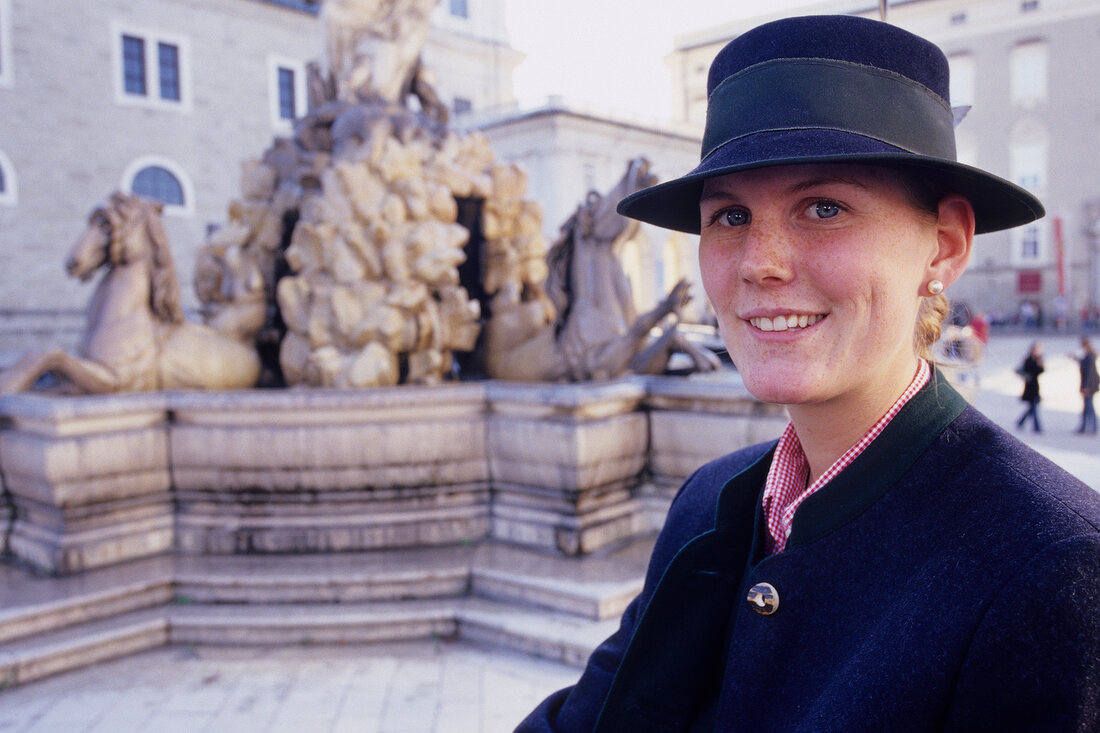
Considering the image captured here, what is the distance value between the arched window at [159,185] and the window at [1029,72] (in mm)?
26669

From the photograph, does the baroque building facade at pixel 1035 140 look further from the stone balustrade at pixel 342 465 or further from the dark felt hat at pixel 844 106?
the dark felt hat at pixel 844 106

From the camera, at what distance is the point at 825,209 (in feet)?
3.63

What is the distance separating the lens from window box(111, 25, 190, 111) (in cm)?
2770

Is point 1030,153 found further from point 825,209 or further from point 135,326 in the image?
point 825,209

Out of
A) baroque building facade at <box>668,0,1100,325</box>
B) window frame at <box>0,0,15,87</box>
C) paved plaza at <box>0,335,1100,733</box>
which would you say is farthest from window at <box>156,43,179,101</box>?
paved plaza at <box>0,335,1100,733</box>

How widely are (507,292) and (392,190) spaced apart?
1.23 m

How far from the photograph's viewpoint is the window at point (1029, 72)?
2541 cm

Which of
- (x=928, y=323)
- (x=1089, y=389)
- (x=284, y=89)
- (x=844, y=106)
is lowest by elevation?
(x=1089, y=389)

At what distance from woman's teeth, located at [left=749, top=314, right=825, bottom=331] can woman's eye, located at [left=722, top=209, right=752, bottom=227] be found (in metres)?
0.14

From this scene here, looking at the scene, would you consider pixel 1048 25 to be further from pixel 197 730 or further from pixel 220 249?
pixel 197 730

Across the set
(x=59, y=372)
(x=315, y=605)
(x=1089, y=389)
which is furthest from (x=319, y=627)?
(x=1089, y=389)

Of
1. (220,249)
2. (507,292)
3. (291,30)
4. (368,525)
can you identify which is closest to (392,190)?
(507,292)

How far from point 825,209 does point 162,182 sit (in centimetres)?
3119

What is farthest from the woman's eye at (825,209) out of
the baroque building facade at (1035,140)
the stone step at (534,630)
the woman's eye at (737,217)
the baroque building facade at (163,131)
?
the baroque building facade at (163,131)
